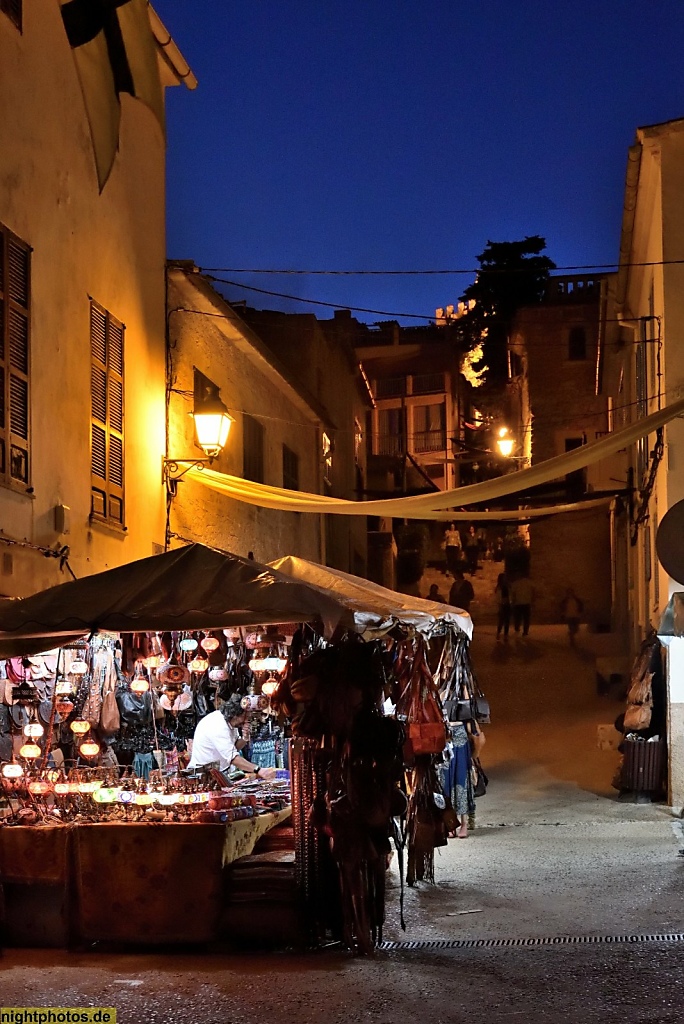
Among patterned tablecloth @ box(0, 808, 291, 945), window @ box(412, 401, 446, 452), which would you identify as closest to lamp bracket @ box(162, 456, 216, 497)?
patterned tablecloth @ box(0, 808, 291, 945)

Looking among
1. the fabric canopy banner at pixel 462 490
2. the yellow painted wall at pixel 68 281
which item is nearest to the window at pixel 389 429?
the fabric canopy banner at pixel 462 490

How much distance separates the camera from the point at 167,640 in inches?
414

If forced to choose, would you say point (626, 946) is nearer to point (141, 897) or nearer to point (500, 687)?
point (141, 897)

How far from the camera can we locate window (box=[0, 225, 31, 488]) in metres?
9.85

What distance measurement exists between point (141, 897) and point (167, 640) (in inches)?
115

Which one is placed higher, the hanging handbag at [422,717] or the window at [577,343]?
the window at [577,343]

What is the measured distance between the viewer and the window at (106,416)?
1200cm

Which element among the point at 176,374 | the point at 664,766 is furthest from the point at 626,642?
the point at 176,374

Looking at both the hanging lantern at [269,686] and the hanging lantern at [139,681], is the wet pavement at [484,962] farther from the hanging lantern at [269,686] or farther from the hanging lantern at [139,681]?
the hanging lantern at [139,681]

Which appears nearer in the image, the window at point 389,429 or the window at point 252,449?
the window at point 252,449

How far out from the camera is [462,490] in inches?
454

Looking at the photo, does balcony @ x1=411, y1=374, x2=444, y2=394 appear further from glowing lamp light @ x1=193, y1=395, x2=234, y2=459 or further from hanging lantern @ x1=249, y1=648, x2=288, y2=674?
hanging lantern @ x1=249, y1=648, x2=288, y2=674

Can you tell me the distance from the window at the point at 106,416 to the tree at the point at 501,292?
35949mm

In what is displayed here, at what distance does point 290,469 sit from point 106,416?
33.7 feet
